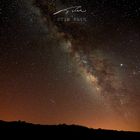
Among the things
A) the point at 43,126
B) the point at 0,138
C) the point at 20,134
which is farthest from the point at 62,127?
the point at 0,138

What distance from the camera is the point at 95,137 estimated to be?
2547 cm

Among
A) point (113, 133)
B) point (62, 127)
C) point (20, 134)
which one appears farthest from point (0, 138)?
point (113, 133)

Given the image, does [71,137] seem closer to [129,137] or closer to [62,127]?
[62,127]

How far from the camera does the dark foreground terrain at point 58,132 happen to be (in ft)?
78.0

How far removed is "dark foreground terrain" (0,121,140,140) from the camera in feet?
78.0

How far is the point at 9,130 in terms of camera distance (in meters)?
24.0

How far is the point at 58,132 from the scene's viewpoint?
82.5 feet

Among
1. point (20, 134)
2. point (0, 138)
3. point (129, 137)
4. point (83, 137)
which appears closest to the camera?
point (0, 138)

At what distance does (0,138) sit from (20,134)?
6.19 feet

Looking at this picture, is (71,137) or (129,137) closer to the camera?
(71,137)

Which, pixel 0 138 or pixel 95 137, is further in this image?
A: pixel 95 137

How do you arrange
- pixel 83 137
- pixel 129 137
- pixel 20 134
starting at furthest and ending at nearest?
pixel 129 137 → pixel 83 137 → pixel 20 134

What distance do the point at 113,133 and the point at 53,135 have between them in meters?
5.46

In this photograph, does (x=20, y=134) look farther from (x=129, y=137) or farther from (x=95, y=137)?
(x=129, y=137)
